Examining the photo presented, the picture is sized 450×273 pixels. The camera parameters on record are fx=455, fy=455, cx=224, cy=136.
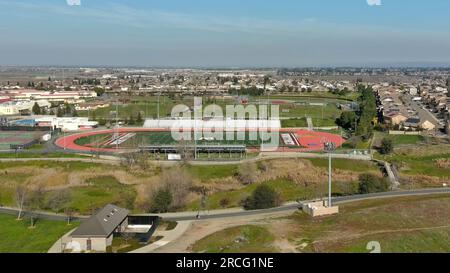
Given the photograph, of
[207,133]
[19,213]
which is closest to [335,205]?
[19,213]

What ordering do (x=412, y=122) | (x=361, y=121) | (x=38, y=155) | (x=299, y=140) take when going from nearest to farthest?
(x=38, y=155) → (x=299, y=140) → (x=361, y=121) → (x=412, y=122)

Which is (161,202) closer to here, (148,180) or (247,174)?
Result: (148,180)

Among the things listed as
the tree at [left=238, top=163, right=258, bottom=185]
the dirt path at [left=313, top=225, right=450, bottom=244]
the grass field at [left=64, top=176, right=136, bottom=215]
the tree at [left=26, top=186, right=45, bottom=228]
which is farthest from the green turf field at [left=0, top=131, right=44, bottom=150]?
the dirt path at [left=313, top=225, right=450, bottom=244]

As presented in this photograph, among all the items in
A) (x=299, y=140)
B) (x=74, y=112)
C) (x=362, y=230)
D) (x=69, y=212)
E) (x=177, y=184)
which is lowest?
(x=69, y=212)

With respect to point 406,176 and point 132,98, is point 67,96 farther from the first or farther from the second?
point 406,176

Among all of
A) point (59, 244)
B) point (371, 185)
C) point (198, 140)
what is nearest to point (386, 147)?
point (371, 185)

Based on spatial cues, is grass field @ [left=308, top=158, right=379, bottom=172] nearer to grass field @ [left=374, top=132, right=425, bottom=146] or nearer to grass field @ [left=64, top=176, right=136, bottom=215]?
grass field @ [left=374, top=132, right=425, bottom=146]
